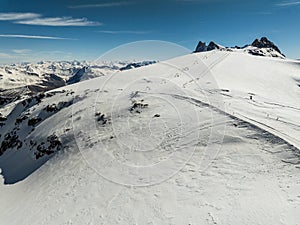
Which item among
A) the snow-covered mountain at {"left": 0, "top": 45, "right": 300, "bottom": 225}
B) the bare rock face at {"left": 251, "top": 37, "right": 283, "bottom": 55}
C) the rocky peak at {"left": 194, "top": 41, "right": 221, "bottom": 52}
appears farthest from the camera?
the rocky peak at {"left": 194, "top": 41, "right": 221, "bottom": 52}

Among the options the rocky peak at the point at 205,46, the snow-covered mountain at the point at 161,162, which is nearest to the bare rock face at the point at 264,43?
the rocky peak at the point at 205,46

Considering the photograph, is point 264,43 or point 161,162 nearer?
point 161,162

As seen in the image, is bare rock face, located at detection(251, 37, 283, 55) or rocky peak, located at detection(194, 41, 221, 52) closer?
bare rock face, located at detection(251, 37, 283, 55)

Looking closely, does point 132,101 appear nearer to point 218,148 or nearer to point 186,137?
point 186,137

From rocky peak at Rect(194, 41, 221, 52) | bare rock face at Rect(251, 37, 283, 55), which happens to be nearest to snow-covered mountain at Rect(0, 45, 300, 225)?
rocky peak at Rect(194, 41, 221, 52)

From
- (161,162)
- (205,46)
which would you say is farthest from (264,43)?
(161,162)

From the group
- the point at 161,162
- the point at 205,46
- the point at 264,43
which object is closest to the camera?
the point at 161,162

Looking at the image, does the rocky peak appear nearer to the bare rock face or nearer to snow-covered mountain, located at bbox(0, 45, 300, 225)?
the bare rock face

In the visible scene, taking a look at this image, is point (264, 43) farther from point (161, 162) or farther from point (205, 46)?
point (161, 162)

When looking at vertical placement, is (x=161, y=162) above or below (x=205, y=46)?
below

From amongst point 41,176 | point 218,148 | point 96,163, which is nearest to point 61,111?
point 41,176
